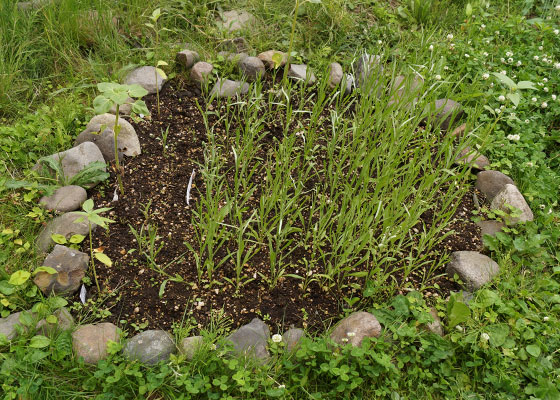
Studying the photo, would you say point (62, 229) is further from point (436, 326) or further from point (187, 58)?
point (436, 326)

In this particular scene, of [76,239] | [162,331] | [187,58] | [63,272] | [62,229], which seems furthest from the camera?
[187,58]

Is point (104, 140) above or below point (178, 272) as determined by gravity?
above

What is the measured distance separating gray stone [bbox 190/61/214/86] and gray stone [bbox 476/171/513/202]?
209cm

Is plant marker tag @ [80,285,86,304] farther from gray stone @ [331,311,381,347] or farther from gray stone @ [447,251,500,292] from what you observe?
gray stone @ [447,251,500,292]

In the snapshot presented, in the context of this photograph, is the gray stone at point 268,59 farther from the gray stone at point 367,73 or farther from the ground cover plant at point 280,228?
the gray stone at point 367,73

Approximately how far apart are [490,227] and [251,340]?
1687 mm

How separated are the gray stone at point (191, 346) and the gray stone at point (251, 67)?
2.25m

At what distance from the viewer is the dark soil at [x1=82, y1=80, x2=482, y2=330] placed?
2.76 metres

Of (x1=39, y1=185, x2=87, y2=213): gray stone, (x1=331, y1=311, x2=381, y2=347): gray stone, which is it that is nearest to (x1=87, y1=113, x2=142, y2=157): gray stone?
(x1=39, y1=185, x2=87, y2=213): gray stone

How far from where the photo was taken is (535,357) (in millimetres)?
2697

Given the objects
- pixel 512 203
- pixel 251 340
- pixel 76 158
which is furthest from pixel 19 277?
pixel 512 203

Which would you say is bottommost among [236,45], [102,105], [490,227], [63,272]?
[63,272]

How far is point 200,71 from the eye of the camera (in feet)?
13.2

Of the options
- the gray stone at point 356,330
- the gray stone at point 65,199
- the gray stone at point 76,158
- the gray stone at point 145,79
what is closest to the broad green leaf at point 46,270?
the gray stone at point 65,199
